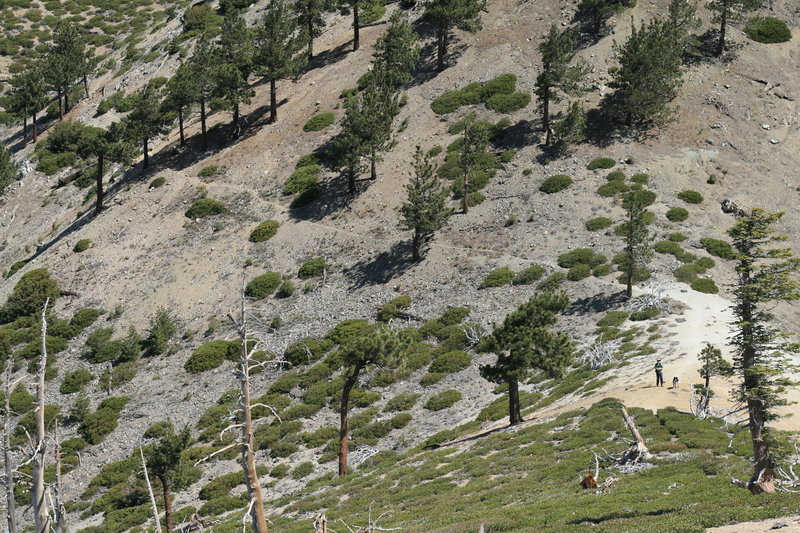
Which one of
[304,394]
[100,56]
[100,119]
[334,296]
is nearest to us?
[304,394]

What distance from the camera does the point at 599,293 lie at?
58469mm

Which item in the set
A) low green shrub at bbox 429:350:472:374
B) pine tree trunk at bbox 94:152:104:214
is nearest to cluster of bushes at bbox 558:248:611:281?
low green shrub at bbox 429:350:472:374

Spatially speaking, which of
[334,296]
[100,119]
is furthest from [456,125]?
[100,119]

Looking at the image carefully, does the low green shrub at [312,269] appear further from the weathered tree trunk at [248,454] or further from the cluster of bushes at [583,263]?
the weathered tree trunk at [248,454]

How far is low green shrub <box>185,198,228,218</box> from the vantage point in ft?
263

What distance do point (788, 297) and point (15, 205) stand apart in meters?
95.7

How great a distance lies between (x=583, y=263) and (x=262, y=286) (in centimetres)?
2897

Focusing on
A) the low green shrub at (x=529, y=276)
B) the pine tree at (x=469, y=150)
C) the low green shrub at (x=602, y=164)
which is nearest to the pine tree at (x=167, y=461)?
the low green shrub at (x=529, y=276)

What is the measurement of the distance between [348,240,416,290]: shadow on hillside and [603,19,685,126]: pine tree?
27.4 m

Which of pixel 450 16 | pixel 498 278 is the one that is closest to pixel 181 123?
pixel 450 16

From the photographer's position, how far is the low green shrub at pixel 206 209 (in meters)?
80.3

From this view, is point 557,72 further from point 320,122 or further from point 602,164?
point 320,122

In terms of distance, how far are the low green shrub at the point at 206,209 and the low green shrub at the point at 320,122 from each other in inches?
570

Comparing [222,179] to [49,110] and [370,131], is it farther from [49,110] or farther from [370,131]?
[49,110]
